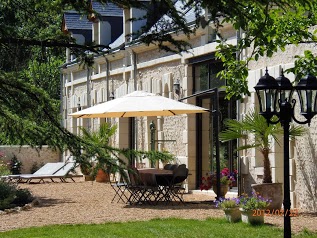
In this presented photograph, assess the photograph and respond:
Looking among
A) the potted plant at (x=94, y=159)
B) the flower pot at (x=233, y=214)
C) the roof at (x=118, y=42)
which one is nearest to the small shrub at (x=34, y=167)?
the roof at (x=118, y=42)

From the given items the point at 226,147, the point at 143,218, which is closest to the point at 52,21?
the point at 143,218

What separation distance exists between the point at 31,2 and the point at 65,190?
14.5 m

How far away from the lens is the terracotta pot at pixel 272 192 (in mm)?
14555

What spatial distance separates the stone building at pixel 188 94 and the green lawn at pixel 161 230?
95.4 inches

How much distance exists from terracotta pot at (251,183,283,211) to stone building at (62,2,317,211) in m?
0.63

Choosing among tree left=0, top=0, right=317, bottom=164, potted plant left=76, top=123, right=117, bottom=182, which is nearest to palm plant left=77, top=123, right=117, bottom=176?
potted plant left=76, top=123, right=117, bottom=182

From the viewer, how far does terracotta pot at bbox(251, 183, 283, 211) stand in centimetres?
1455

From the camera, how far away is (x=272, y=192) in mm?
14602

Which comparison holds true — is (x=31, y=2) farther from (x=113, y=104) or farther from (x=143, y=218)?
(x=113, y=104)

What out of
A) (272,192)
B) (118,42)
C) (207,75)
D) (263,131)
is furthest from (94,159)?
(118,42)

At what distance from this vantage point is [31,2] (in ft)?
26.1

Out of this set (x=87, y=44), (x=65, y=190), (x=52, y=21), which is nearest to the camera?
(x=87, y=44)

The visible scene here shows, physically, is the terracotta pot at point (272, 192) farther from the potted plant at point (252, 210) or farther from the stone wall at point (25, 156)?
the stone wall at point (25, 156)

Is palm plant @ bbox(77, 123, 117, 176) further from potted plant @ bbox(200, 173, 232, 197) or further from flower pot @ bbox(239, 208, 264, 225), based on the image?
potted plant @ bbox(200, 173, 232, 197)
